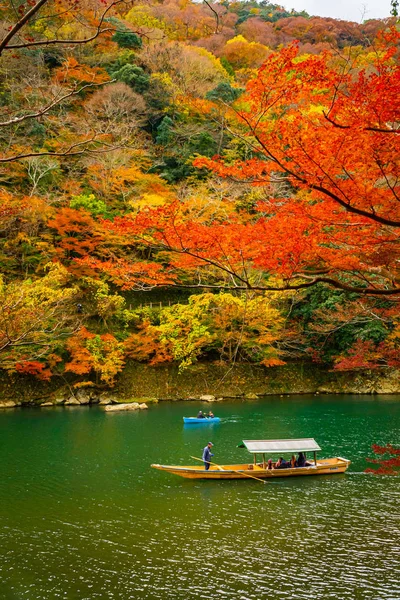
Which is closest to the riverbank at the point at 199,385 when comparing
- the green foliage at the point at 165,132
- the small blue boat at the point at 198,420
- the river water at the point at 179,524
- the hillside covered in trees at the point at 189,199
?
the hillside covered in trees at the point at 189,199

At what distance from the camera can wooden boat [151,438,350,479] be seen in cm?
1218

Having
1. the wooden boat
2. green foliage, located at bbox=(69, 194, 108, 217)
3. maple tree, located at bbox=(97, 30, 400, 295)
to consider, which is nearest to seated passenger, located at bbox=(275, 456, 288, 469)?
the wooden boat

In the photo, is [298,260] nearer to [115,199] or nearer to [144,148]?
[115,199]

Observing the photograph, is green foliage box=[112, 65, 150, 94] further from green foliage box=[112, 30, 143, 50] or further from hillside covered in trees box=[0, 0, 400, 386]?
green foliage box=[112, 30, 143, 50]

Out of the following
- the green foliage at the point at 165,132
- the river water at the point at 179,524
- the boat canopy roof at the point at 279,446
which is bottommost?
the river water at the point at 179,524

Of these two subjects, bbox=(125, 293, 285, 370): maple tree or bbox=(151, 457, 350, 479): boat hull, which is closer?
bbox=(151, 457, 350, 479): boat hull

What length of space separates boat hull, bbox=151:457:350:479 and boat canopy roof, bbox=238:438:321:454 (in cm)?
46

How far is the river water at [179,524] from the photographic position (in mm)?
6941

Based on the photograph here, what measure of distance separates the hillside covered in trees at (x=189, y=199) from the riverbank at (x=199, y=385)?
0.72 metres

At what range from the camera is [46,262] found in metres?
26.0

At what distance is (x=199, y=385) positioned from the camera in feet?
84.2

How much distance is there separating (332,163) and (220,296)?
67.0 ft

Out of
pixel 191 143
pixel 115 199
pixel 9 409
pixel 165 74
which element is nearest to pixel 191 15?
pixel 165 74

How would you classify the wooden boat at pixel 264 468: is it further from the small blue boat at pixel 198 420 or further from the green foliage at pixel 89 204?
the green foliage at pixel 89 204
